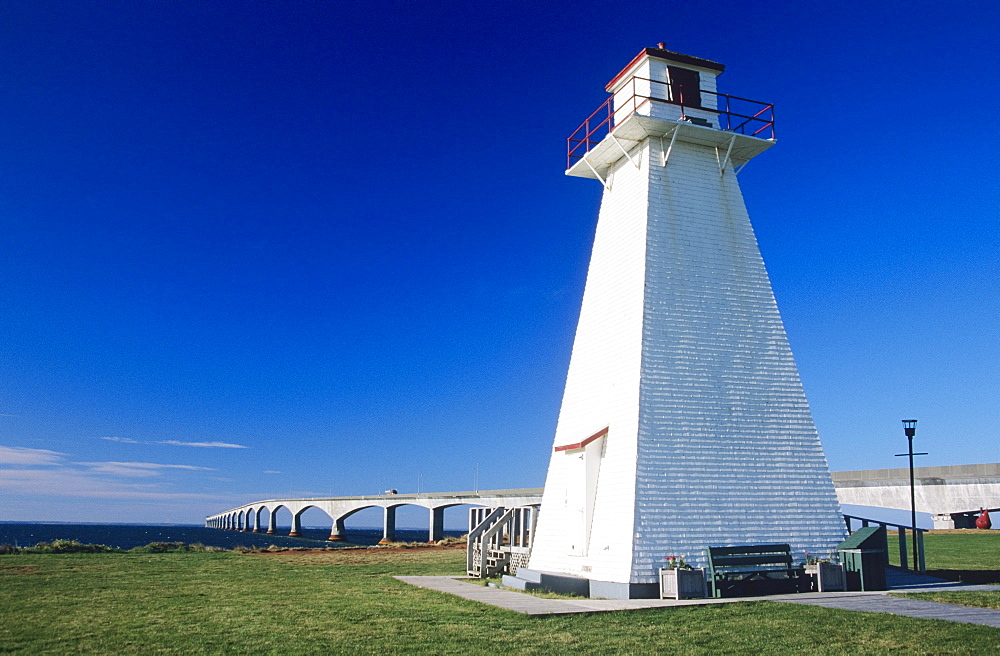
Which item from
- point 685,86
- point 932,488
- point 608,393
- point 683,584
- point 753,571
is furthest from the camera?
point 932,488

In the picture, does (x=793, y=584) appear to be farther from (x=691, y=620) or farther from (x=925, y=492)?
(x=925, y=492)

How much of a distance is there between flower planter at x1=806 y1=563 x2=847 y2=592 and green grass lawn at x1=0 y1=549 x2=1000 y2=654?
2711mm

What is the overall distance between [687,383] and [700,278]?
110 inches

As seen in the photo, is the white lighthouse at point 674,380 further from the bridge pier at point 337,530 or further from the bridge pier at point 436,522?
the bridge pier at point 337,530

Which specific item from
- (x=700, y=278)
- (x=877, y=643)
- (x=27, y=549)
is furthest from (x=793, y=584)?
(x=27, y=549)

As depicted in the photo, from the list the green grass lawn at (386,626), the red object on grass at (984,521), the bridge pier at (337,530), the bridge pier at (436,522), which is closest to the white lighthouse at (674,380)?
the green grass lawn at (386,626)

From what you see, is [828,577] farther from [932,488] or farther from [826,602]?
[932,488]

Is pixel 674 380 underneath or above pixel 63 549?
above

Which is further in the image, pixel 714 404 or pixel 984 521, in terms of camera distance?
pixel 984 521

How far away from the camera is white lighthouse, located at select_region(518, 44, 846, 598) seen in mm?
15336

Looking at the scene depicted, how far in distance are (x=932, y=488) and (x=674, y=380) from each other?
18.0 m

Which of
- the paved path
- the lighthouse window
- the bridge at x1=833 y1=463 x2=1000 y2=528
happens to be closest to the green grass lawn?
the paved path

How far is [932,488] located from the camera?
27703mm

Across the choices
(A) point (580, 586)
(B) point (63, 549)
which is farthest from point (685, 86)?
(B) point (63, 549)
